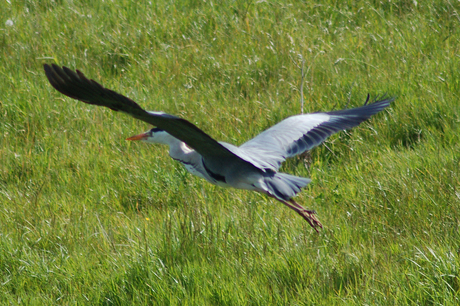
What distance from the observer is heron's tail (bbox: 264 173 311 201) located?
3443 mm

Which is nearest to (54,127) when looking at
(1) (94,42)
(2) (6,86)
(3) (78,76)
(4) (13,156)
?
(4) (13,156)

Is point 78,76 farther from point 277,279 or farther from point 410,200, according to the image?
point 410,200

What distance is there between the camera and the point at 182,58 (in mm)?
5988

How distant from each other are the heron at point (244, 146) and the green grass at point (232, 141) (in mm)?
191

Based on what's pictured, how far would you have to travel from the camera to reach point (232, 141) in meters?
4.68

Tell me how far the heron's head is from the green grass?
23cm

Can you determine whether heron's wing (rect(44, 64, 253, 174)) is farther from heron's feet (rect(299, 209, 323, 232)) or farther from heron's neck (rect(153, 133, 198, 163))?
heron's neck (rect(153, 133, 198, 163))

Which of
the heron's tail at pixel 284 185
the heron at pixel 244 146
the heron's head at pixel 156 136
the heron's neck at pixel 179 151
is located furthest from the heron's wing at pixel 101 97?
the heron's head at pixel 156 136

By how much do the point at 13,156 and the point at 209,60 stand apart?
2264 mm

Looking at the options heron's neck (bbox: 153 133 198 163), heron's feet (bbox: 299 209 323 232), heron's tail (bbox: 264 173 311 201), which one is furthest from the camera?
heron's neck (bbox: 153 133 198 163)

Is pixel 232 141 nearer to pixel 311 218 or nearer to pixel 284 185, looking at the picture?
pixel 284 185

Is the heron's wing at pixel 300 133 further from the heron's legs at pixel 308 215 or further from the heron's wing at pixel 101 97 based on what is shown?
the heron's wing at pixel 101 97

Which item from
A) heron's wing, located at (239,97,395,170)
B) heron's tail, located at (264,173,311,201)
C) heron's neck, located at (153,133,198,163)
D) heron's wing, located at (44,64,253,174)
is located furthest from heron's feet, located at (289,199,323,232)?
heron's neck, located at (153,133,198,163)

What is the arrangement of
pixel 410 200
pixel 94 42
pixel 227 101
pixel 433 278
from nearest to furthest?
pixel 433 278 → pixel 410 200 → pixel 227 101 → pixel 94 42
